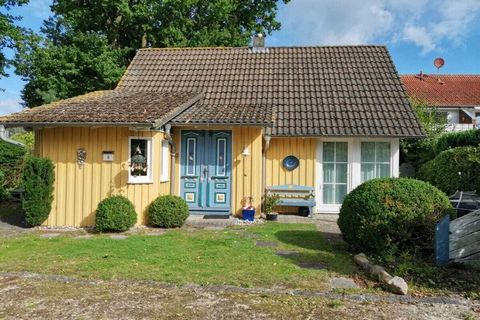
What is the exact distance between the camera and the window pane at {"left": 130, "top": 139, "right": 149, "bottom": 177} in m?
10.3

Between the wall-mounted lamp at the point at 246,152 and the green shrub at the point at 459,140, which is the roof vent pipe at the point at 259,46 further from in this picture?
the green shrub at the point at 459,140

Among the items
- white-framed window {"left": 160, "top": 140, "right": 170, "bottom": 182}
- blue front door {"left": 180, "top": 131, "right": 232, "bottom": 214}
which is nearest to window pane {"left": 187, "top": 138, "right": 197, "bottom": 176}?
blue front door {"left": 180, "top": 131, "right": 232, "bottom": 214}

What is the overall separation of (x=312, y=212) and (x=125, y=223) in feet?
18.6

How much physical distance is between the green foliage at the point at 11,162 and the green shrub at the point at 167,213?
8311 mm

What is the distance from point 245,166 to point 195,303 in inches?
283

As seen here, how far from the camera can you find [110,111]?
10484 millimetres

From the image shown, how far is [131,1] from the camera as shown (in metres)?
24.0

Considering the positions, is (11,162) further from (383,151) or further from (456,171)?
(456,171)

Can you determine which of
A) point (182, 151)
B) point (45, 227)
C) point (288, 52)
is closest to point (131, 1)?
point (288, 52)

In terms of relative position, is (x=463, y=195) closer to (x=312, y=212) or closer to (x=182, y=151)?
(x=312, y=212)

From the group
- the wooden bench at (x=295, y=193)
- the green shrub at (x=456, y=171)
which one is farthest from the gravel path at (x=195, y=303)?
the green shrub at (x=456, y=171)

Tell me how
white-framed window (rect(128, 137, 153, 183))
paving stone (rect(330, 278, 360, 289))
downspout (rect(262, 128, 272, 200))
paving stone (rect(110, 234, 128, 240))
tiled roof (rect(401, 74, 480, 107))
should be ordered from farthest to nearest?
tiled roof (rect(401, 74, 480, 107)) → downspout (rect(262, 128, 272, 200)) → white-framed window (rect(128, 137, 153, 183)) → paving stone (rect(110, 234, 128, 240)) → paving stone (rect(330, 278, 360, 289))

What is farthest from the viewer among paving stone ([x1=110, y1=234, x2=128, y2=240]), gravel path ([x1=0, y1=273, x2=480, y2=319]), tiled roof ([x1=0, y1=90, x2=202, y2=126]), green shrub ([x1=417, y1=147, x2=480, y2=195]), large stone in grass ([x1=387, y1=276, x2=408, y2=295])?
green shrub ([x1=417, y1=147, x2=480, y2=195])

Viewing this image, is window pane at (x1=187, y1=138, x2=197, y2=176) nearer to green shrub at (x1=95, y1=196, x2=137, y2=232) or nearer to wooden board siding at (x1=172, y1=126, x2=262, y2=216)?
wooden board siding at (x1=172, y1=126, x2=262, y2=216)
